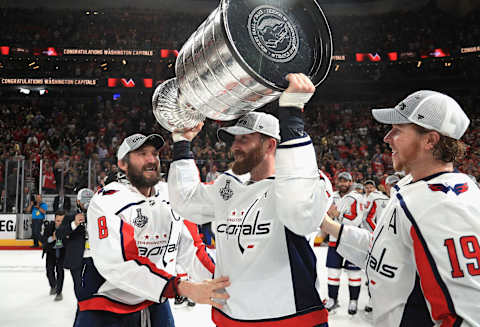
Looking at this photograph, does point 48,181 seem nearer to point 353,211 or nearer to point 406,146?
point 353,211

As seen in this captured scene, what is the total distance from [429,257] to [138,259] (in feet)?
4.51

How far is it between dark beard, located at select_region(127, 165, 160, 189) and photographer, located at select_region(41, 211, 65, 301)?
14.0 ft

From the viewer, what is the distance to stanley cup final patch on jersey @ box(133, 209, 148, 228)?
2.41 m

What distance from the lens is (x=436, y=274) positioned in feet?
4.66

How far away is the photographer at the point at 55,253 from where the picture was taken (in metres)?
6.24

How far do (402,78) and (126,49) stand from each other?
12958mm

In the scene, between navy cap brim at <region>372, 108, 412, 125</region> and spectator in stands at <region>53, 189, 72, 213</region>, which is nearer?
navy cap brim at <region>372, 108, 412, 125</region>

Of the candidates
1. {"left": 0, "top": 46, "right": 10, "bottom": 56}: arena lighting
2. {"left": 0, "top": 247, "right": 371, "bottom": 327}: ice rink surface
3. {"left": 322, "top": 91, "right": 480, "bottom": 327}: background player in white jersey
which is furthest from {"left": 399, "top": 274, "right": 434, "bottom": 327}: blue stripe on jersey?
{"left": 0, "top": 46, "right": 10, "bottom": 56}: arena lighting

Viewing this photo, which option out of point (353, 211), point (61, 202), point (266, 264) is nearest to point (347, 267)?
point (353, 211)

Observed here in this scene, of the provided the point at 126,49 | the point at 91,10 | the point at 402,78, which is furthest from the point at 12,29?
the point at 402,78

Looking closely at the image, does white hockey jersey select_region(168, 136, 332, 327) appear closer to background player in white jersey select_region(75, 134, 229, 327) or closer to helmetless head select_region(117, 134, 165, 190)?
background player in white jersey select_region(75, 134, 229, 327)

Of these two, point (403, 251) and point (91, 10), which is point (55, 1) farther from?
point (403, 251)

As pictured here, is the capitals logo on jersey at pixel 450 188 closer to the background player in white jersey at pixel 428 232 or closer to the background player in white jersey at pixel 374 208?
the background player in white jersey at pixel 428 232

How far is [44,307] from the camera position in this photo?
19.2ft
